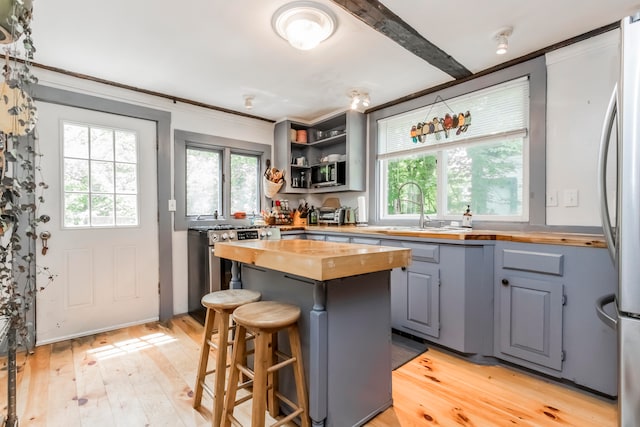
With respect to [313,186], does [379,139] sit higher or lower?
higher

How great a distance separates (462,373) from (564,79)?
220cm

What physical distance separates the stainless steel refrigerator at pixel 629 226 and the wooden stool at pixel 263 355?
1.20 m

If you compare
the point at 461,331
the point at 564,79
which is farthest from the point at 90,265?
the point at 564,79

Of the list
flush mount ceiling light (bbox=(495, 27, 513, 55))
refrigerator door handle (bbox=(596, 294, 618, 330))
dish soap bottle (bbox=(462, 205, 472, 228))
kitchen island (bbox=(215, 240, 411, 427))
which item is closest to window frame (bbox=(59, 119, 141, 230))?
kitchen island (bbox=(215, 240, 411, 427))

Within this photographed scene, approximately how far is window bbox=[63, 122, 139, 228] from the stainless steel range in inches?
24.6

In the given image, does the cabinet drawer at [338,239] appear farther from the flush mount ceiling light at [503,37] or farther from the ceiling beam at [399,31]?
the flush mount ceiling light at [503,37]

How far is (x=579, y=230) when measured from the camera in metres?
2.15

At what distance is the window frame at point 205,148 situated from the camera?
10.7ft

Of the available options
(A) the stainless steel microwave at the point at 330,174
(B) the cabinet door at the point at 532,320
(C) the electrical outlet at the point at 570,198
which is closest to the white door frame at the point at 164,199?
(A) the stainless steel microwave at the point at 330,174

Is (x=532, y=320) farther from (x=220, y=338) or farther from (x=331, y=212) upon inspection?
(x=331, y=212)

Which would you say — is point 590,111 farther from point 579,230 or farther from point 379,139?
point 379,139

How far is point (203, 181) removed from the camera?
3.54 meters

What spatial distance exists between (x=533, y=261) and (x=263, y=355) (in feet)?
5.75

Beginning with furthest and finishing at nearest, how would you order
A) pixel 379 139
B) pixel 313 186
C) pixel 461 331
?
1. pixel 313 186
2. pixel 379 139
3. pixel 461 331
